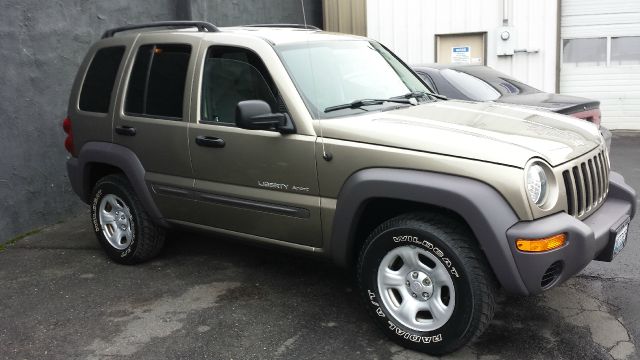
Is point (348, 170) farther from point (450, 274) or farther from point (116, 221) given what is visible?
point (116, 221)

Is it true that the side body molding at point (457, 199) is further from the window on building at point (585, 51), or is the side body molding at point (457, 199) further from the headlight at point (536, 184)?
the window on building at point (585, 51)

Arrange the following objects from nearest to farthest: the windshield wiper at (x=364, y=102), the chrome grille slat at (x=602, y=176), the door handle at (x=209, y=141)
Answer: the chrome grille slat at (x=602, y=176) → the windshield wiper at (x=364, y=102) → the door handle at (x=209, y=141)

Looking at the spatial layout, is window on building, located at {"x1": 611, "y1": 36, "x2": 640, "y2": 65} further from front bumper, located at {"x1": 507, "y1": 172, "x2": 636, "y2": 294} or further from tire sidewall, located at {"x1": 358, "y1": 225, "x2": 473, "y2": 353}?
tire sidewall, located at {"x1": 358, "y1": 225, "x2": 473, "y2": 353}

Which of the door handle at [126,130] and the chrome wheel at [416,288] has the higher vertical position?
the door handle at [126,130]

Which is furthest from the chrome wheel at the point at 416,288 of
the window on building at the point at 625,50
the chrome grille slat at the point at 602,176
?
the window on building at the point at 625,50

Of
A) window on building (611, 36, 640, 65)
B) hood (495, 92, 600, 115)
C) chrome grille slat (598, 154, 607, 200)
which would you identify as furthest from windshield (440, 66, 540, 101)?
window on building (611, 36, 640, 65)

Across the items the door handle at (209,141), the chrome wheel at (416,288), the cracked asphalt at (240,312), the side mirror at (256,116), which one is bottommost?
the cracked asphalt at (240,312)

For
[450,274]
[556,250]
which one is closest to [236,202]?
[450,274]

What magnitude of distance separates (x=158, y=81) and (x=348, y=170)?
1904 millimetres

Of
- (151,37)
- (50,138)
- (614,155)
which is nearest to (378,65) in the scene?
(151,37)

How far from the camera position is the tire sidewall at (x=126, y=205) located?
17.4ft

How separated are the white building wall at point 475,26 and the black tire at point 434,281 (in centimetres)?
1027

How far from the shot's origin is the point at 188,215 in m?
4.90

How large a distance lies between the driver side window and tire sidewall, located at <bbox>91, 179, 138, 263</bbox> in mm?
A: 1093
